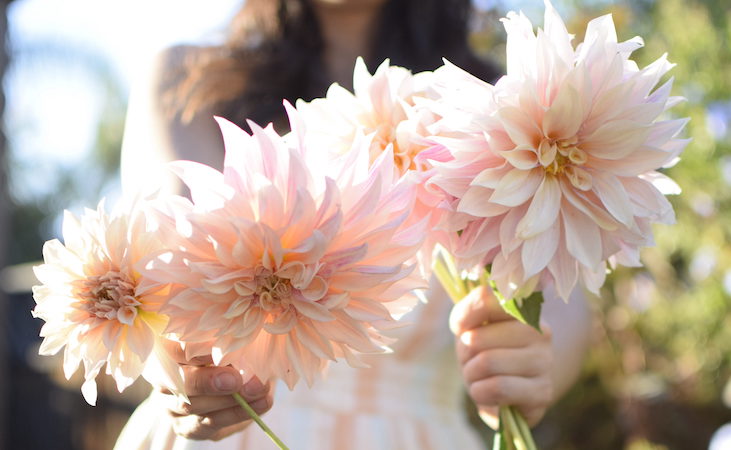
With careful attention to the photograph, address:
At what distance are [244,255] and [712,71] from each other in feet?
7.89

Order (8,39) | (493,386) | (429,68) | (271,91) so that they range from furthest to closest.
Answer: (8,39)
(429,68)
(271,91)
(493,386)

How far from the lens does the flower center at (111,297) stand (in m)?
0.44

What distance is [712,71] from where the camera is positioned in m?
2.45

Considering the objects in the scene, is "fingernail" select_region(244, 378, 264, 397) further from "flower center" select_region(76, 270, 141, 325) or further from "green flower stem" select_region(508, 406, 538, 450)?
"green flower stem" select_region(508, 406, 538, 450)

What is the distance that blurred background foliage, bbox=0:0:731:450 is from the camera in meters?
2.43

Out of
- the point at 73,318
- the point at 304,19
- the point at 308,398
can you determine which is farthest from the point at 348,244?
the point at 304,19

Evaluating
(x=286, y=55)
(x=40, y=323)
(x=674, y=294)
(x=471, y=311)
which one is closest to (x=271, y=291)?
(x=471, y=311)

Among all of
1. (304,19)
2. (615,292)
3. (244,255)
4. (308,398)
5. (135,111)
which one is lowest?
(615,292)

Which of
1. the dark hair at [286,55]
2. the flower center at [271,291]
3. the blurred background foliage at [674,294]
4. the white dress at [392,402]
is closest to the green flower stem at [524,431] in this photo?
the flower center at [271,291]

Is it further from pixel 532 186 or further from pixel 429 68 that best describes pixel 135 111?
pixel 532 186

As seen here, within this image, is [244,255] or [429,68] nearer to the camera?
[244,255]

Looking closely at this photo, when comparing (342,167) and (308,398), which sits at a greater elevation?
(342,167)

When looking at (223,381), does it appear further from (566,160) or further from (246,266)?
(566,160)

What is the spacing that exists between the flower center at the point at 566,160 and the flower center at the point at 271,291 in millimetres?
176
